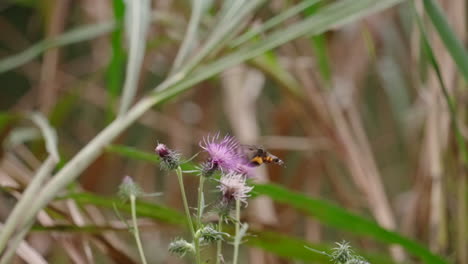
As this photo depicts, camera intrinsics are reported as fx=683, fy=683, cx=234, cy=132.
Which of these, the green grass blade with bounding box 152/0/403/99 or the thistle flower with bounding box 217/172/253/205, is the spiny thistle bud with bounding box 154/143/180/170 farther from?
the green grass blade with bounding box 152/0/403/99

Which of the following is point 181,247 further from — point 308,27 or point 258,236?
point 308,27

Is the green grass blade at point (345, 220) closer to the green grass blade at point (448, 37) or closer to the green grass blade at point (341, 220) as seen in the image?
the green grass blade at point (341, 220)

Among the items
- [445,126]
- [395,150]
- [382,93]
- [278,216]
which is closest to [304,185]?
[278,216]

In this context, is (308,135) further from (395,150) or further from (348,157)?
(395,150)

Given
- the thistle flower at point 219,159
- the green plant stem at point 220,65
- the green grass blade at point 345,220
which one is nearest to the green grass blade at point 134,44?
the green plant stem at point 220,65

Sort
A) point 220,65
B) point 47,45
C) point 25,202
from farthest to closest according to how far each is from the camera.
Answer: point 47,45 < point 220,65 < point 25,202

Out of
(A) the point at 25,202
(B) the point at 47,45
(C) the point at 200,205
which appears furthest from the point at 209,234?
(B) the point at 47,45
